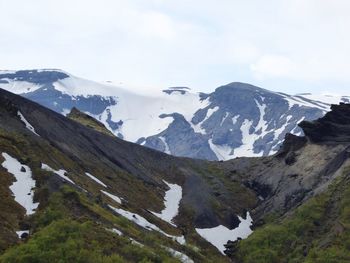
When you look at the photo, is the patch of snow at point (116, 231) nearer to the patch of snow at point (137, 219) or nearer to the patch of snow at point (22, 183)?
the patch of snow at point (22, 183)

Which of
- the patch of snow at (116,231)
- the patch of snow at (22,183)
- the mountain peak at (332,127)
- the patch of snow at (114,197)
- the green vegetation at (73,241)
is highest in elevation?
the mountain peak at (332,127)

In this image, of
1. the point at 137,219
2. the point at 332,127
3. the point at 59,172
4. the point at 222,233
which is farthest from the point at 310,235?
the point at 332,127

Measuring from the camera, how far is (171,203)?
361 feet

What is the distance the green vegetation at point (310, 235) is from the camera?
271ft

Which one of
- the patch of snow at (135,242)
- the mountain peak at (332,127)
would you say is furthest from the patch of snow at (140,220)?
the mountain peak at (332,127)

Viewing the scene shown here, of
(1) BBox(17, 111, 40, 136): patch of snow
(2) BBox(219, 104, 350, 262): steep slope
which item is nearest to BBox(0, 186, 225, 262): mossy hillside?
(2) BBox(219, 104, 350, 262): steep slope

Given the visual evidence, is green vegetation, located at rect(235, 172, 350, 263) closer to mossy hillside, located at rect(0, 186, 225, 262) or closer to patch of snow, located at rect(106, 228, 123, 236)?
mossy hillside, located at rect(0, 186, 225, 262)

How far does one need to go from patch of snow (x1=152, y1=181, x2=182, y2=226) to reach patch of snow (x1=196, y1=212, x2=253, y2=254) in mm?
5705

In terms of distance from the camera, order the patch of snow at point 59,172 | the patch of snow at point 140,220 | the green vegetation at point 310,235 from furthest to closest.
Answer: the green vegetation at point 310,235, the patch of snow at point 140,220, the patch of snow at point 59,172

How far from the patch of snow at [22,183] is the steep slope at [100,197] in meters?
0.26

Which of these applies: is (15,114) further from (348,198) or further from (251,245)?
(348,198)

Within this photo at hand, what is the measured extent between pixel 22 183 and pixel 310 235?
46.1 metres

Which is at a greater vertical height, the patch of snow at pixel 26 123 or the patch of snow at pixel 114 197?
the patch of snow at pixel 26 123

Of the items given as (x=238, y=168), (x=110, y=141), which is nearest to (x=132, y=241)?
(x=110, y=141)
